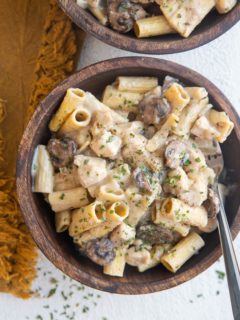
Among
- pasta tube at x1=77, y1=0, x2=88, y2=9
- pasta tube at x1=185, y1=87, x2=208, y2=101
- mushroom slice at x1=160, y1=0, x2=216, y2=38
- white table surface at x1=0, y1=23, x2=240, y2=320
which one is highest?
mushroom slice at x1=160, y1=0, x2=216, y2=38

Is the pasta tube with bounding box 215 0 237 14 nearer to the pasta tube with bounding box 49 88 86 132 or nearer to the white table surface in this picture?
the white table surface

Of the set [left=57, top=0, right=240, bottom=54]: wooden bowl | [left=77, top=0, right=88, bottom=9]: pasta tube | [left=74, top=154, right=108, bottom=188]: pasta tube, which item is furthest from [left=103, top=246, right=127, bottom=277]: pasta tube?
[left=77, top=0, right=88, bottom=9]: pasta tube

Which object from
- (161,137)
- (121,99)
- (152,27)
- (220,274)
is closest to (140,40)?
(152,27)

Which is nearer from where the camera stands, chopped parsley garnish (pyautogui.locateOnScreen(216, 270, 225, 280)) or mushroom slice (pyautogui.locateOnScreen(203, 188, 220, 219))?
mushroom slice (pyautogui.locateOnScreen(203, 188, 220, 219))

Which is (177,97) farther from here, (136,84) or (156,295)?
(156,295)

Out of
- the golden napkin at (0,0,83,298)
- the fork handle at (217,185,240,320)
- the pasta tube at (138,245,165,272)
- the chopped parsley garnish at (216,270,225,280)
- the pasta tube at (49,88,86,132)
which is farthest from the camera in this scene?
the chopped parsley garnish at (216,270,225,280)

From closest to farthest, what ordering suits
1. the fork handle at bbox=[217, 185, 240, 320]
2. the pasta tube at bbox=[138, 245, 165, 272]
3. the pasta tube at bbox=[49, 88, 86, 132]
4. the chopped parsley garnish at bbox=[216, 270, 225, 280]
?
the fork handle at bbox=[217, 185, 240, 320] → the pasta tube at bbox=[49, 88, 86, 132] → the pasta tube at bbox=[138, 245, 165, 272] → the chopped parsley garnish at bbox=[216, 270, 225, 280]

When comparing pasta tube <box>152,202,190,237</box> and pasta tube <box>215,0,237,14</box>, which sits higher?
pasta tube <box>215,0,237,14</box>
